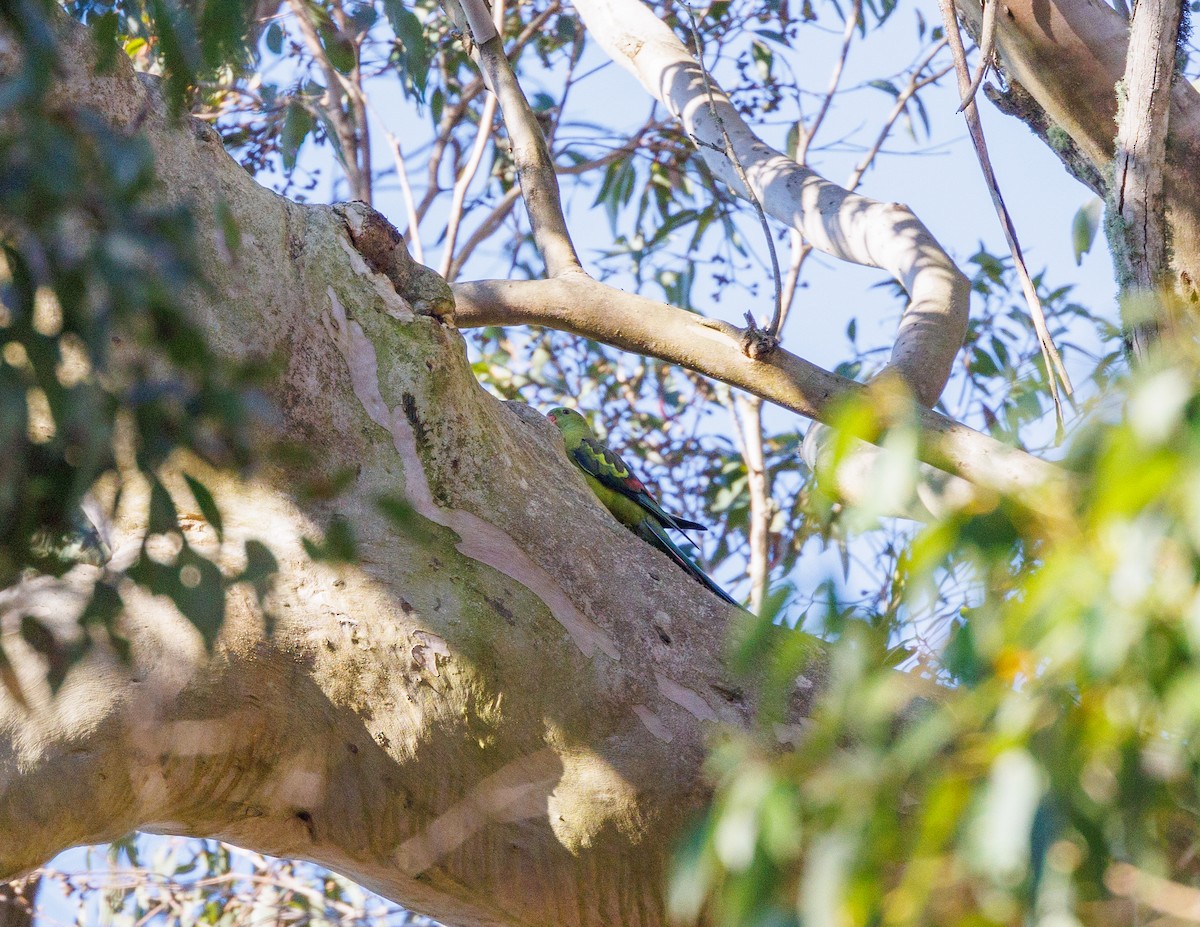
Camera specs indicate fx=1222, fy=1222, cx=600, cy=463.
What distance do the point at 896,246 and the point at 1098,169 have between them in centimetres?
49

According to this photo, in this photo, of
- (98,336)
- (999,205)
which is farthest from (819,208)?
(98,336)

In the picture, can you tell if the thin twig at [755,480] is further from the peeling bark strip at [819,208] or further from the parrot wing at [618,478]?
the peeling bark strip at [819,208]

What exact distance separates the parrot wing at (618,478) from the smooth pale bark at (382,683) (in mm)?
1229

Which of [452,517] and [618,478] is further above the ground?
[618,478]

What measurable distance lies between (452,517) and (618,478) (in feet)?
4.69

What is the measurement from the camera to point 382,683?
182 cm

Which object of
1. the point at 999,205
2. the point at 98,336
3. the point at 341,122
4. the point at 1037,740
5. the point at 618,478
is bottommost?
the point at 1037,740

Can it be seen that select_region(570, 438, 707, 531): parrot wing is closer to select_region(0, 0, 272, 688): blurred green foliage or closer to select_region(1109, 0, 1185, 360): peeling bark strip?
select_region(1109, 0, 1185, 360): peeling bark strip

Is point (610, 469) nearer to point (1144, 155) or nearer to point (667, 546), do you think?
point (667, 546)

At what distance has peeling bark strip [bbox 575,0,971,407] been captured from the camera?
2547 millimetres

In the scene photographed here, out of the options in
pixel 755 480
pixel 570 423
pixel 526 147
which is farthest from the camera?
pixel 755 480

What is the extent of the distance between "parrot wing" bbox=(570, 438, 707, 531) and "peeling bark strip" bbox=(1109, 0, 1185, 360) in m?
1.42

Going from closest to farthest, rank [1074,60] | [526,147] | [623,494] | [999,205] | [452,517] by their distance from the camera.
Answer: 1. [452,517]
2. [999,205]
3. [1074,60]
4. [526,147]
5. [623,494]

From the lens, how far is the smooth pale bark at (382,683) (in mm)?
1701
